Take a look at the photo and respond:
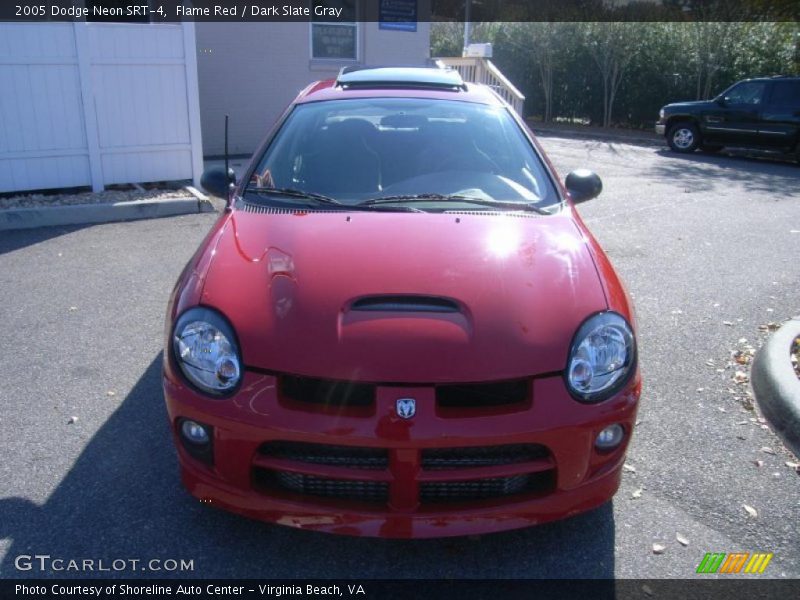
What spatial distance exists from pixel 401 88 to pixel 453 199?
124 cm

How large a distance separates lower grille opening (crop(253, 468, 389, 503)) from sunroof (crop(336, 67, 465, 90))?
277cm

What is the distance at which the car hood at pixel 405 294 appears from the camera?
2.39 m

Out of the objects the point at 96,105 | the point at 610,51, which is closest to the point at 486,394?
the point at 96,105

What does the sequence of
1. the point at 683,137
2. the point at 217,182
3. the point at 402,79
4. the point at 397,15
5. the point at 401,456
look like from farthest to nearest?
the point at 683,137, the point at 397,15, the point at 402,79, the point at 217,182, the point at 401,456

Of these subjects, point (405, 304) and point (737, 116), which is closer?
point (405, 304)

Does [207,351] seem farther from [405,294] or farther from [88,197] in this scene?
[88,197]

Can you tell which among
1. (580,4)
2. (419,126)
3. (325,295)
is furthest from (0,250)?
(580,4)

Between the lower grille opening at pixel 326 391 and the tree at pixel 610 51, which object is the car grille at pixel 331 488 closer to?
the lower grille opening at pixel 326 391

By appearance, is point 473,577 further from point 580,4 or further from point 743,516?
point 580,4

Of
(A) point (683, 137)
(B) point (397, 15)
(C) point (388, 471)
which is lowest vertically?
(A) point (683, 137)

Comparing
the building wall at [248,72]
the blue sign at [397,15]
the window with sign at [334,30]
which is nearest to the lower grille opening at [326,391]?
the building wall at [248,72]

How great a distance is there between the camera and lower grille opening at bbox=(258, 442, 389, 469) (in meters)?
2.37

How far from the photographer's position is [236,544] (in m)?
2.69

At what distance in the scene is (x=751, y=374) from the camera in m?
4.25
